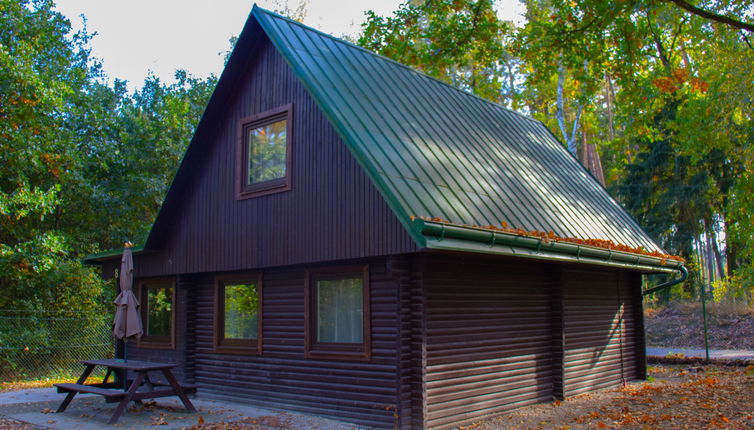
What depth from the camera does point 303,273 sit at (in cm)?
998

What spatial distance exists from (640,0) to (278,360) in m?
9.32

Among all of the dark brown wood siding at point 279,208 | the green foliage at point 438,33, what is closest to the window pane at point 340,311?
the dark brown wood siding at point 279,208

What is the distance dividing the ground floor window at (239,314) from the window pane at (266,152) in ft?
5.58

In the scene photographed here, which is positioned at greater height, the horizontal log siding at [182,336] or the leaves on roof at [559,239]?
the leaves on roof at [559,239]

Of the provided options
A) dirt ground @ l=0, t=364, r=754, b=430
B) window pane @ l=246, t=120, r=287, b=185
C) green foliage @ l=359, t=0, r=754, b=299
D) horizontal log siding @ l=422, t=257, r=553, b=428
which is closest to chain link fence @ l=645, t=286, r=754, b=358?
green foliage @ l=359, t=0, r=754, b=299

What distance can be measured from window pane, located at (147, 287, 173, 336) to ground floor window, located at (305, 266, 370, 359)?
4412 millimetres

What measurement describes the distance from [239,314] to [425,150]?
4.38 metres

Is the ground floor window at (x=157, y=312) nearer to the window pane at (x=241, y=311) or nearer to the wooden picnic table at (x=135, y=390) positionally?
the window pane at (x=241, y=311)

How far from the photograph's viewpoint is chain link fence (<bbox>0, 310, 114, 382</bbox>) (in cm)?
1622

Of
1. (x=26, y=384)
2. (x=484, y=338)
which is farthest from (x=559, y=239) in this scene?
(x=26, y=384)

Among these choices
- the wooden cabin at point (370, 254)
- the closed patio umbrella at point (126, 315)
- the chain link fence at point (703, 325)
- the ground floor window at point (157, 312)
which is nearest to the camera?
the wooden cabin at point (370, 254)

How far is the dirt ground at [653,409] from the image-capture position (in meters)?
8.77

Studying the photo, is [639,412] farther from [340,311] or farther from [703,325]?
[703,325]

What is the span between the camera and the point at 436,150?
10023 mm
